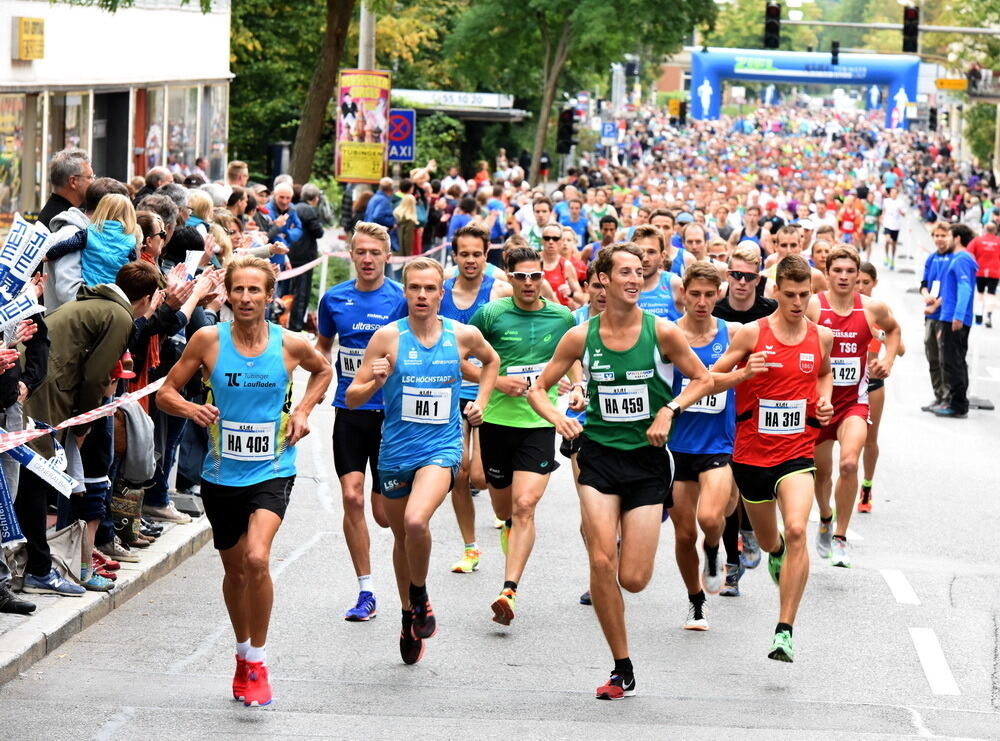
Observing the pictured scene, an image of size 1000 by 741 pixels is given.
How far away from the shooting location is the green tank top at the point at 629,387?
26.5 feet

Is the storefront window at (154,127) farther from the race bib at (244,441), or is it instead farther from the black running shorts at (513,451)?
the race bib at (244,441)

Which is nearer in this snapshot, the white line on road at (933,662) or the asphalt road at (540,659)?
the asphalt road at (540,659)

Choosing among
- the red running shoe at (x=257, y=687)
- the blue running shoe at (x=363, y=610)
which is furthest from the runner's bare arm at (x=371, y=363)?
the red running shoe at (x=257, y=687)

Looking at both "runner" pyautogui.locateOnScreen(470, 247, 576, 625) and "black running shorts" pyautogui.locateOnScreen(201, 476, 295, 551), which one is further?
"runner" pyautogui.locateOnScreen(470, 247, 576, 625)

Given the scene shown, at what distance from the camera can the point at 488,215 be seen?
2611cm

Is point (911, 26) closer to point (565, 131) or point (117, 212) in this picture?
point (565, 131)

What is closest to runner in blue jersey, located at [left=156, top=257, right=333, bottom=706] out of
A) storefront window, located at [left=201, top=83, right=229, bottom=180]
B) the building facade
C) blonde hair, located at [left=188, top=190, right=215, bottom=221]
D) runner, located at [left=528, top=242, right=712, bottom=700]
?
runner, located at [left=528, top=242, right=712, bottom=700]

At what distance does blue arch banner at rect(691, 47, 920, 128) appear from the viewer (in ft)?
298

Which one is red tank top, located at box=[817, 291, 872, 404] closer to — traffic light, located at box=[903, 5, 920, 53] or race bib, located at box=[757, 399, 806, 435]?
race bib, located at box=[757, 399, 806, 435]

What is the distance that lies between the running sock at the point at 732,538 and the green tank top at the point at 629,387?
2105 mm

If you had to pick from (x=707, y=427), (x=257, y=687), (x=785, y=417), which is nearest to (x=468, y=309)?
(x=707, y=427)

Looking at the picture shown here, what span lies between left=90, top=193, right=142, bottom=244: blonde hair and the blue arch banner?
81.2 meters

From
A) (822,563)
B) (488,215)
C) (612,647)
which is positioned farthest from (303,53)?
(612,647)

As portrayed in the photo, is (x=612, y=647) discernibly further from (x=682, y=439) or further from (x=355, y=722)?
(x=682, y=439)
